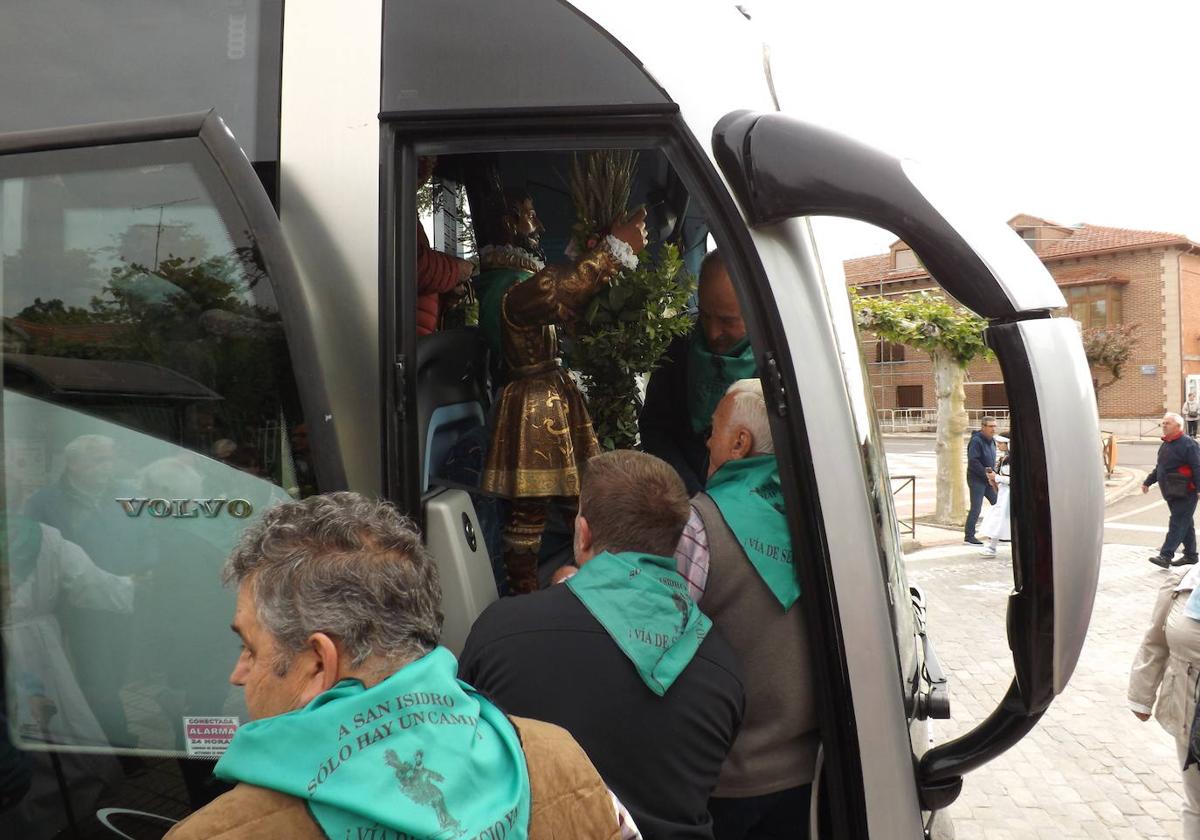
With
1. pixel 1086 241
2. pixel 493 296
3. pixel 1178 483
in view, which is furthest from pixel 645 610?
pixel 1086 241

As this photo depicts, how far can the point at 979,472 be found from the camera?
1362 cm

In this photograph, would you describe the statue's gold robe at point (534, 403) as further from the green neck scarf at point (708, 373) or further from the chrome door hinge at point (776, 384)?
the chrome door hinge at point (776, 384)

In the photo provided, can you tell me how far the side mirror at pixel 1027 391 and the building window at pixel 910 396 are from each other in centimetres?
5557

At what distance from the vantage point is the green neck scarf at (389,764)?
1016 millimetres

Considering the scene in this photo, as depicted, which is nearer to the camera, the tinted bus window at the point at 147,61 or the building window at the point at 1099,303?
the tinted bus window at the point at 147,61

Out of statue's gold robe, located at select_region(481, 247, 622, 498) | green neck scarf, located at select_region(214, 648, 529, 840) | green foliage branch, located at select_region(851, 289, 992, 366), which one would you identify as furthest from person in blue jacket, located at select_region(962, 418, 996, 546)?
green neck scarf, located at select_region(214, 648, 529, 840)

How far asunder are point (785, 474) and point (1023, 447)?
49 cm

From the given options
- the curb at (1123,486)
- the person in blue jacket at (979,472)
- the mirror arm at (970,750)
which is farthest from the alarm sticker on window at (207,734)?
the curb at (1123,486)

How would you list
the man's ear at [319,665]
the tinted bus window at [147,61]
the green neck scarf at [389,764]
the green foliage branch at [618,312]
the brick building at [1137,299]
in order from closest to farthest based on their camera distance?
the green neck scarf at [389,764] → the man's ear at [319,665] → the tinted bus window at [147,61] → the green foliage branch at [618,312] → the brick building at [1137,299]

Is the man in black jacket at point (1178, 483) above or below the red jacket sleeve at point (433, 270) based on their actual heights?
below

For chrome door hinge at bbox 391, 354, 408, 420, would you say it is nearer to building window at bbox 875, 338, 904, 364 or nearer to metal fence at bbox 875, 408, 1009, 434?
metal fence at bbox 875, 408, 1009, 434

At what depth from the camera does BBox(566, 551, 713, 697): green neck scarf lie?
5.87 ft

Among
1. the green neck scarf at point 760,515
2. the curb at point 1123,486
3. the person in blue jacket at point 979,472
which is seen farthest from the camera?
the curb at point 1123,486

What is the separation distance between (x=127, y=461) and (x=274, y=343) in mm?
401
